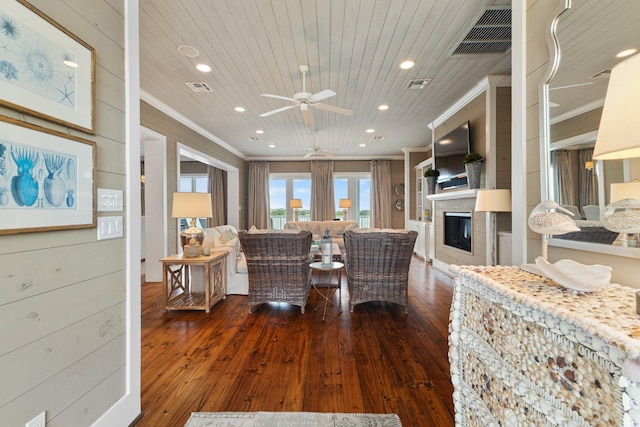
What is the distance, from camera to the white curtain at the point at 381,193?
8359 millimetres

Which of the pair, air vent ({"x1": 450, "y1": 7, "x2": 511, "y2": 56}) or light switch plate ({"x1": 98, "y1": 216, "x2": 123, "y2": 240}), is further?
air vent ({"x1": 450, "y1": 7, "x2": 511, "y2": 56})

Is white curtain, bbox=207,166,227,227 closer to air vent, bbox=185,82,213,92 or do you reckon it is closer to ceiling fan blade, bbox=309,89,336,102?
air vent, bbox=185,82,213,92

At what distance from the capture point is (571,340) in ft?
2.42

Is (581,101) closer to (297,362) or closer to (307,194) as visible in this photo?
(297,362)

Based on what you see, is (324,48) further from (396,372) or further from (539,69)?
(396,372)

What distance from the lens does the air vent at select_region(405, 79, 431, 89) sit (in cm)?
352

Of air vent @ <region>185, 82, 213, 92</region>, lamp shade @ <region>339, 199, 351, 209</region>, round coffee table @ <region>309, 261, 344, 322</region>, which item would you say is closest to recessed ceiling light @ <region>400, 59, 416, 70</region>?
round coffee table @ <region>309, 261, 344, 322</region>

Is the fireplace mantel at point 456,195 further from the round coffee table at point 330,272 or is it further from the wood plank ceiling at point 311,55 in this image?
the round coffee table at point 330,272

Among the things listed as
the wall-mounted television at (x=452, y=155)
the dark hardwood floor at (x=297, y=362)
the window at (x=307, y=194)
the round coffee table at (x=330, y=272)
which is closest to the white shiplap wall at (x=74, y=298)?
the dark hardwood floor at (x=297, y=362)

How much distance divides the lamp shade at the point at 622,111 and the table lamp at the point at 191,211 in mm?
3131

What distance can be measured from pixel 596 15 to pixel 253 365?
2.78 meters

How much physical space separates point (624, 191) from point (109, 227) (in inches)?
87.4

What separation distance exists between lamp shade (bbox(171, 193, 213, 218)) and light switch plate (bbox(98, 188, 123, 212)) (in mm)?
1539

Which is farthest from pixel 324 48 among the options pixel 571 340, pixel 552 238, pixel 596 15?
pixel 571 340
